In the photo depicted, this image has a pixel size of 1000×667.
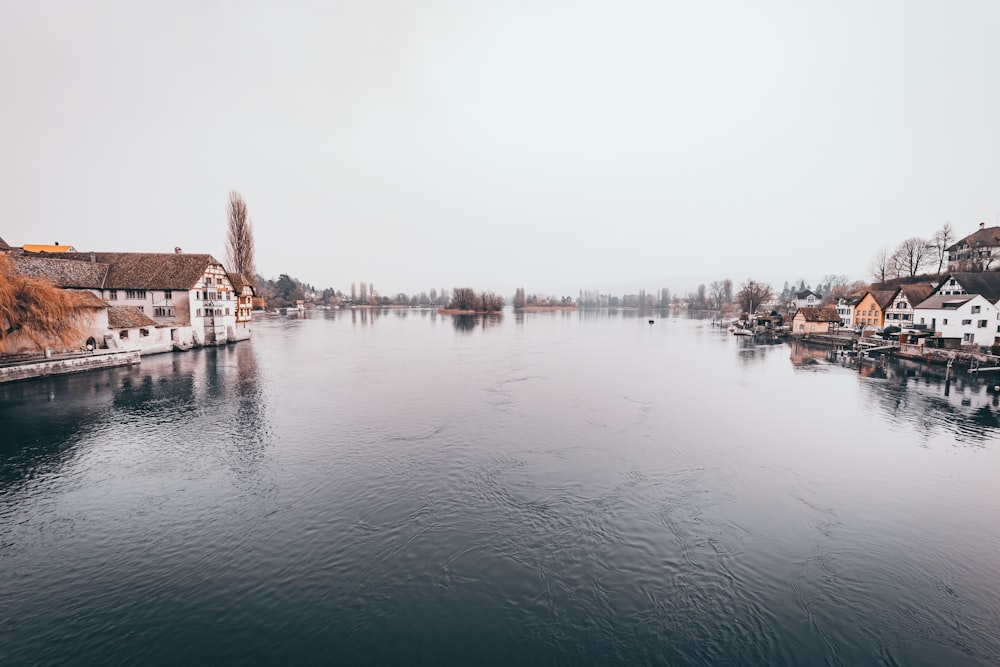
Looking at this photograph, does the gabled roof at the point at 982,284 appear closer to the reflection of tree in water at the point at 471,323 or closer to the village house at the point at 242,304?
the reflection of tree in water at the point at 471,323

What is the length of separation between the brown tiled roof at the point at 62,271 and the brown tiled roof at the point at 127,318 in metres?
4.59

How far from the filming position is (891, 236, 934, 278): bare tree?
10038 centimetres

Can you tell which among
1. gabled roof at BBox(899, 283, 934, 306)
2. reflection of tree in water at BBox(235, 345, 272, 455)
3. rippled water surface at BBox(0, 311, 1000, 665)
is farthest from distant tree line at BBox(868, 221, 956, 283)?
reflection of tree in water at BBox(235, 345, 272, 455)

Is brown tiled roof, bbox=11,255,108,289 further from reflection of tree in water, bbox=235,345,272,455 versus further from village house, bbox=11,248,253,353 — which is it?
reflection of tree in water, bbox=235,345,272,455

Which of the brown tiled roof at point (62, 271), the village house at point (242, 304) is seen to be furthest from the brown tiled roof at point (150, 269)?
the village house at point (242, 304)

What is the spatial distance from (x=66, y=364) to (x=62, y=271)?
61.9 ft

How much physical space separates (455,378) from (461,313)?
138 m

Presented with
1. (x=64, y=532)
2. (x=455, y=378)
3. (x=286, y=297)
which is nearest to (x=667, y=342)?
(x=455, y=378)

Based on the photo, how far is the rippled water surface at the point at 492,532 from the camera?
10.6 metres

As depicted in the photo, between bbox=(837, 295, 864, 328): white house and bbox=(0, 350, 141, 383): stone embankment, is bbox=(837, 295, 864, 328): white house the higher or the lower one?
the higher one

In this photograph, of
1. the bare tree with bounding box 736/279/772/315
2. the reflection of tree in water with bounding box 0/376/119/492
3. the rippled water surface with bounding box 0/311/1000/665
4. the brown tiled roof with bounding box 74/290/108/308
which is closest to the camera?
the rippled water surface with bounding box 0/311/1000/665

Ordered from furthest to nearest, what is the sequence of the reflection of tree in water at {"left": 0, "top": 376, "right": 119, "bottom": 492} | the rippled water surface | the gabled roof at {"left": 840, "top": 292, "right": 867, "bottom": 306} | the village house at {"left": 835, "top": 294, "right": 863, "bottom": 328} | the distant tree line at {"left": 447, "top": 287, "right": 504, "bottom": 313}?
the distant tree line at {"left": 447, "top": 287, "right": 504, "bottom": 313}, the village house at {"left": 835, "top": 294, "right": 863, "bottom": 328}, the gabled roof at {"left": 840, "top": 292, "right": 867, "bottom": 306}, the reflection of tree in water at {"left": 0, "top": 376, "right": 119, "bottom": 492}, the rippled water surface

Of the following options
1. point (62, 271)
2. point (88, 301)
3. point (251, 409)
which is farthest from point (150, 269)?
point (251, 409)

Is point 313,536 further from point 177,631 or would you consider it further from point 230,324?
point 230,324
